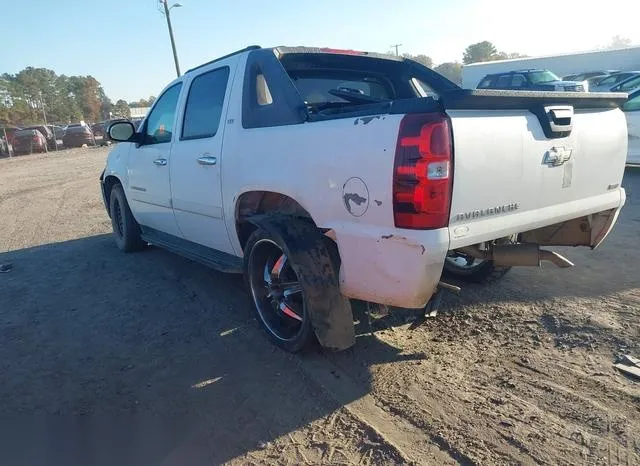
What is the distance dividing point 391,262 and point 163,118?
3412 millimetres

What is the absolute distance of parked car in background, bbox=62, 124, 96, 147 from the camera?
34.6 meters

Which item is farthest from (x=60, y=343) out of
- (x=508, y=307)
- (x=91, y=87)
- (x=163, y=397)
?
(x=91, y=87)

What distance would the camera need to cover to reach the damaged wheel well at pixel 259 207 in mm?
3539

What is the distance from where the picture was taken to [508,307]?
13.1 feet

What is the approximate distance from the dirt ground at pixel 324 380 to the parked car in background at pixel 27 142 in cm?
3019

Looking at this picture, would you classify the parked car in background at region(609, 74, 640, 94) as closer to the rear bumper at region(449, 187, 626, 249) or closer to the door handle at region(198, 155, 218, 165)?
the rear bumper at region(449, 187, 626, 249)

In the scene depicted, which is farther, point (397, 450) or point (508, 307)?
point (508, 307)

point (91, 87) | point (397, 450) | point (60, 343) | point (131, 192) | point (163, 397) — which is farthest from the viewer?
point (91, 87)

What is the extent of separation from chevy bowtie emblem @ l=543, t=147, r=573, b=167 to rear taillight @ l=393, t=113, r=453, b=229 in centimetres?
82

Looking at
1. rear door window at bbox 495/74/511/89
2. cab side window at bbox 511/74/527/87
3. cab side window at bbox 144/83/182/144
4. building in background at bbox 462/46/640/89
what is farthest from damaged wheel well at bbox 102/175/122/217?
building in background at bbox 462/46/640/89

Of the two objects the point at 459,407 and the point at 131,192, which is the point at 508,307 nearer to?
the point at 459,407

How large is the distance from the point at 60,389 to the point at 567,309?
363cm

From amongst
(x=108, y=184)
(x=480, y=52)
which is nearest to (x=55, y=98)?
(x=480, y=52)

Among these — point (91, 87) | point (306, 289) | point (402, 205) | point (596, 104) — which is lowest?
point (306, 289)
